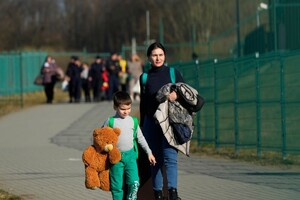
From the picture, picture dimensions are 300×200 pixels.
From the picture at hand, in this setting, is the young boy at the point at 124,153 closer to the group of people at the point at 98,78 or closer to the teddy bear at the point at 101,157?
the teddy bear at the point at 101,157

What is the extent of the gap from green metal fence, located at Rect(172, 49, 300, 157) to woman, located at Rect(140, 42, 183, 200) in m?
4.94

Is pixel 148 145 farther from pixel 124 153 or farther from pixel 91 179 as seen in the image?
pixel 91 179

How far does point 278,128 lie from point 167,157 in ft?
20.5

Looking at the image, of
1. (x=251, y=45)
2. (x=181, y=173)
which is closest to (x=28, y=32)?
(x=251, y=45)

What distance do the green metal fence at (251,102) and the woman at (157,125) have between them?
494cm

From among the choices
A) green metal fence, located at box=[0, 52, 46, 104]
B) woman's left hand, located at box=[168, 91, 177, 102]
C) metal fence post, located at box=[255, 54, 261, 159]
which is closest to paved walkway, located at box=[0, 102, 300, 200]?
metal fence post, located at box=[255, 54, 261, 159]

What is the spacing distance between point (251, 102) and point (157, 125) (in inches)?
265

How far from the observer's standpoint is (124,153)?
1029cm

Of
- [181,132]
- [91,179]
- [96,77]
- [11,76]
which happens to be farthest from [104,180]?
[11,76]

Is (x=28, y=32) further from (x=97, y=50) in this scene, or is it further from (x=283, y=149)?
(x=283, y=149)

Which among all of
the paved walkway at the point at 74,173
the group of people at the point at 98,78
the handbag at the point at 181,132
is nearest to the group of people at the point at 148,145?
the handbag at the point at 181,132

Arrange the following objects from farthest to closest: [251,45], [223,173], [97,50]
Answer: [97,50], [251,45], [223,173]

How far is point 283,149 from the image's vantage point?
649 inches

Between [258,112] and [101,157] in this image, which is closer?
[101,157]
